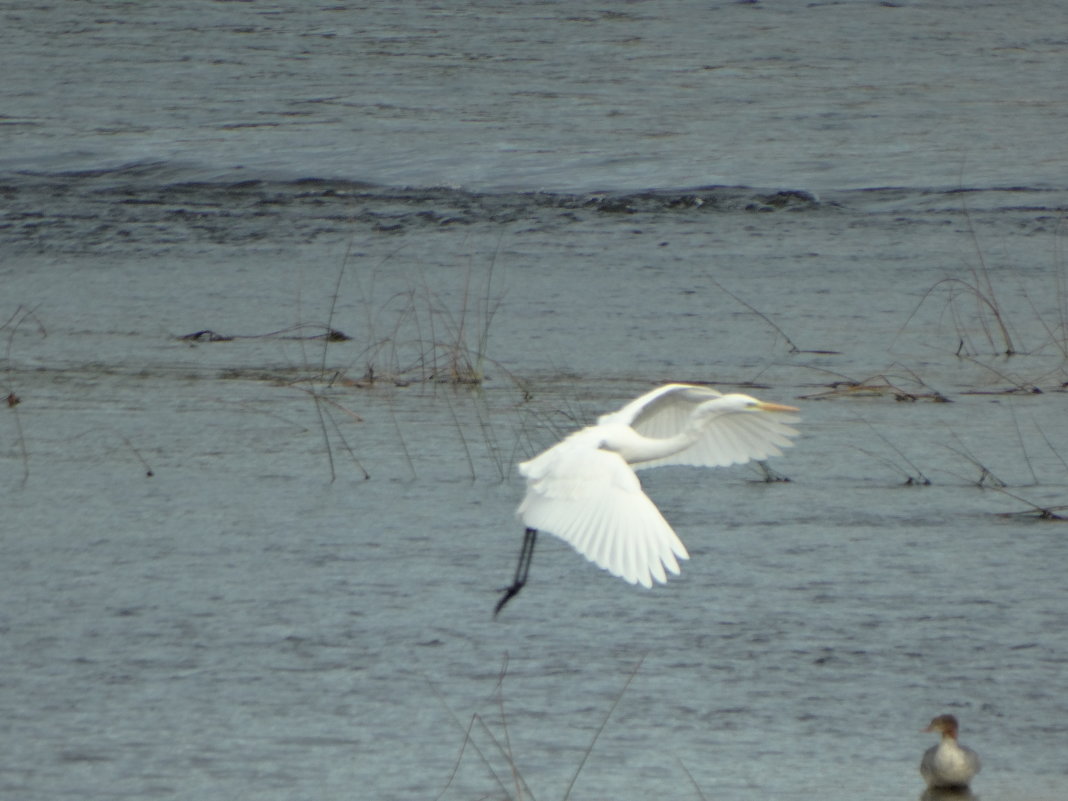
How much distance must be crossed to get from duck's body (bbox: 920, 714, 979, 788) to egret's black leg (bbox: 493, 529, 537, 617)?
1.35m

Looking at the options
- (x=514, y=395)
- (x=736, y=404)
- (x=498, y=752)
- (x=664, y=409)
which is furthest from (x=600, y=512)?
(x=514, y=395)

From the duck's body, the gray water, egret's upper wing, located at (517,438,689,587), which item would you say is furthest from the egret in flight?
the duck's body

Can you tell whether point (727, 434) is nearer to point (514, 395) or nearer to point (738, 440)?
point (738, 440)

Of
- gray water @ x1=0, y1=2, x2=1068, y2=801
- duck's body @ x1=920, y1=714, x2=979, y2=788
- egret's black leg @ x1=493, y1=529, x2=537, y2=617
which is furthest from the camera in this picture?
egret's black leg @ x1=493, y1=529, x2=537, y2=617

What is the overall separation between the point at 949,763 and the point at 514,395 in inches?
135

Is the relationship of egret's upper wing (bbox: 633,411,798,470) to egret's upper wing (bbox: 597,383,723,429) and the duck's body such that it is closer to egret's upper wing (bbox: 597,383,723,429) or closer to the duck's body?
egret's upper wing (bbox: 597,383,723,429)

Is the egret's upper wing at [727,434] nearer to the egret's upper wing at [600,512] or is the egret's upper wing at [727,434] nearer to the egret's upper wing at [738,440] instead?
the egret's upper wing at [738,440]

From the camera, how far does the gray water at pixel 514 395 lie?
3758 millimetres

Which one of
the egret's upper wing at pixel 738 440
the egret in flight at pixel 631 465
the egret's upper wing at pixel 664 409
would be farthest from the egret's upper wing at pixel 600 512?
the egret's upper wing at pixel 738 440

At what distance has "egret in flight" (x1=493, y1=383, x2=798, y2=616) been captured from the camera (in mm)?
3639

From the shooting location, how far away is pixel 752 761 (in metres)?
3.57

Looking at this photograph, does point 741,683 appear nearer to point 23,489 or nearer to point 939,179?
point 23,489

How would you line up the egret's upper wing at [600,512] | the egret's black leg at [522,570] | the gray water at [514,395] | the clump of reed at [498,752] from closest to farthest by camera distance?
the clump of reed at [498,752]
the egret's upper wing at [600,512]
the gray water at [514,395]
the egret's black leg at [522,570]

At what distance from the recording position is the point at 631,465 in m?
4.44
